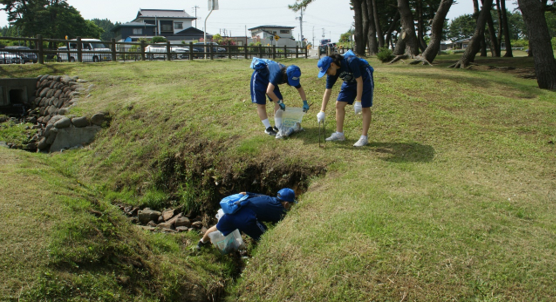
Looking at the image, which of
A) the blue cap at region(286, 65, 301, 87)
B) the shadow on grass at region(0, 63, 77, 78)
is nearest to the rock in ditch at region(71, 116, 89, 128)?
the blue cap at region(286, 65, 301, 87)

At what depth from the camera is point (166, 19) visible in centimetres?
7306

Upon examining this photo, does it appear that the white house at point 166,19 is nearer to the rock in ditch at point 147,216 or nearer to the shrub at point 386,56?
the shrub at point 386,56

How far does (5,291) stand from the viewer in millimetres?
3482

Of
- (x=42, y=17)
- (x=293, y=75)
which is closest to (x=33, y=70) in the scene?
(x=293, y=75)

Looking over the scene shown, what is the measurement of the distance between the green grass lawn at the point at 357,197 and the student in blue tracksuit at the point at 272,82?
58cm

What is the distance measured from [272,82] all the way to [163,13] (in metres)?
73.8

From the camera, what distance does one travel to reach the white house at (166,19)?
2869 inches

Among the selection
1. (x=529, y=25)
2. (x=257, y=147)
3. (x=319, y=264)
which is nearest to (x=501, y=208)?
(x=319, y=264)

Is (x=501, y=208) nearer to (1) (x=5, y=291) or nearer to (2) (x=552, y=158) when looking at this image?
(2) (x=552, y=158)

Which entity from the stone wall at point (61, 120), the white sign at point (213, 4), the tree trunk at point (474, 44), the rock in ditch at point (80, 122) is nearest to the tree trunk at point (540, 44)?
the tree trunk at point (474, 44)

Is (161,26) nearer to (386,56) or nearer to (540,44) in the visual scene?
(386,56)

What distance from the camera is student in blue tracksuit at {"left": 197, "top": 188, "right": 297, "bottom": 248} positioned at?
548cm

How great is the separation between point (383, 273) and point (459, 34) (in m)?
94.2

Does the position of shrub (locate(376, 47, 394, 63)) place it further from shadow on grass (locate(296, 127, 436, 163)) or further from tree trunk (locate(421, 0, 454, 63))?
shadow on grass (locate(296, 127, 436, 163))
